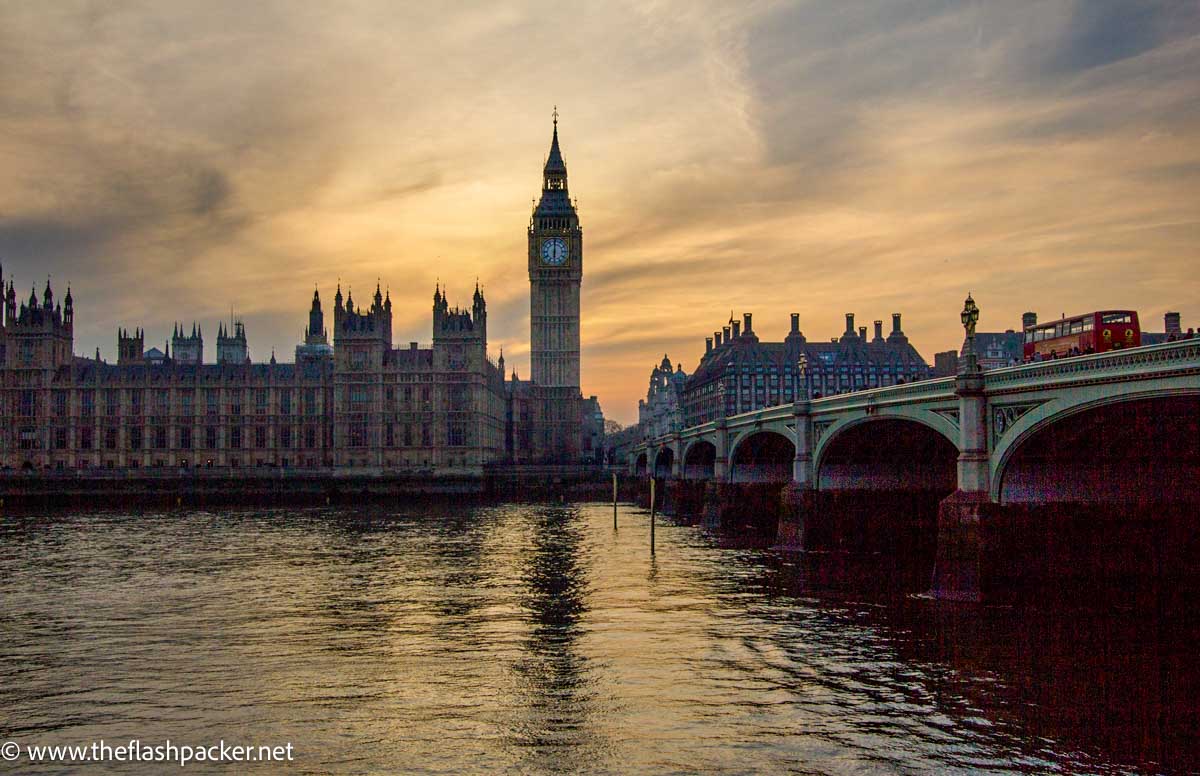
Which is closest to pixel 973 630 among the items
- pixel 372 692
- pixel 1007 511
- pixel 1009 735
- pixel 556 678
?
pixel 1007 511

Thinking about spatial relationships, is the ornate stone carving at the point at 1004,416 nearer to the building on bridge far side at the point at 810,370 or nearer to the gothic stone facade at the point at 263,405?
the gothic stone facade at the point at 263,405

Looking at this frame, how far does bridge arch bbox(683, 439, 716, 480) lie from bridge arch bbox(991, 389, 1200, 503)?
2281 inches

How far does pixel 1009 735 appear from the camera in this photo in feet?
69.6

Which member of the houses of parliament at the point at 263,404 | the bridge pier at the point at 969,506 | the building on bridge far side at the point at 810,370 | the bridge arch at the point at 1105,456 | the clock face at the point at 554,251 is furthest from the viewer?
the clock face at the point at 554,251

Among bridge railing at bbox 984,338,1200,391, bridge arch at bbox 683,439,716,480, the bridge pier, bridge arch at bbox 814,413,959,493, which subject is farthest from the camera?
bridge arch at bbox 683,439,716,480

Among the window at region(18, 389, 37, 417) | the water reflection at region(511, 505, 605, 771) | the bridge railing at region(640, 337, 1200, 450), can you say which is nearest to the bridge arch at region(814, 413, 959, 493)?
the bridge railing at region(640, 337, 1200, 450)

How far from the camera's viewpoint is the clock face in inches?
7510

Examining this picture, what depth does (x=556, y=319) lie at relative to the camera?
189000mm

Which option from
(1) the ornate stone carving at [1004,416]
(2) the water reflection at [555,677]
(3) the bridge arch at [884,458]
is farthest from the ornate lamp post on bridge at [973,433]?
(2) the water reflection at [555,677]

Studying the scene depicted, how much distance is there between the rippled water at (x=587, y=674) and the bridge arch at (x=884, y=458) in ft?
27.9

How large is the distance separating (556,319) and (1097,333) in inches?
6153

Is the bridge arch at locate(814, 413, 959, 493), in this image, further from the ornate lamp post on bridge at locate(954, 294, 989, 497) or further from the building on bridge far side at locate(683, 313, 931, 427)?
the building on bridge far side at locate(683, 313, 931, 427)

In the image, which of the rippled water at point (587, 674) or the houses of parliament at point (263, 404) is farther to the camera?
the houses of parliament at point (263, 404)

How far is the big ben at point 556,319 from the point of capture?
7165 inches
